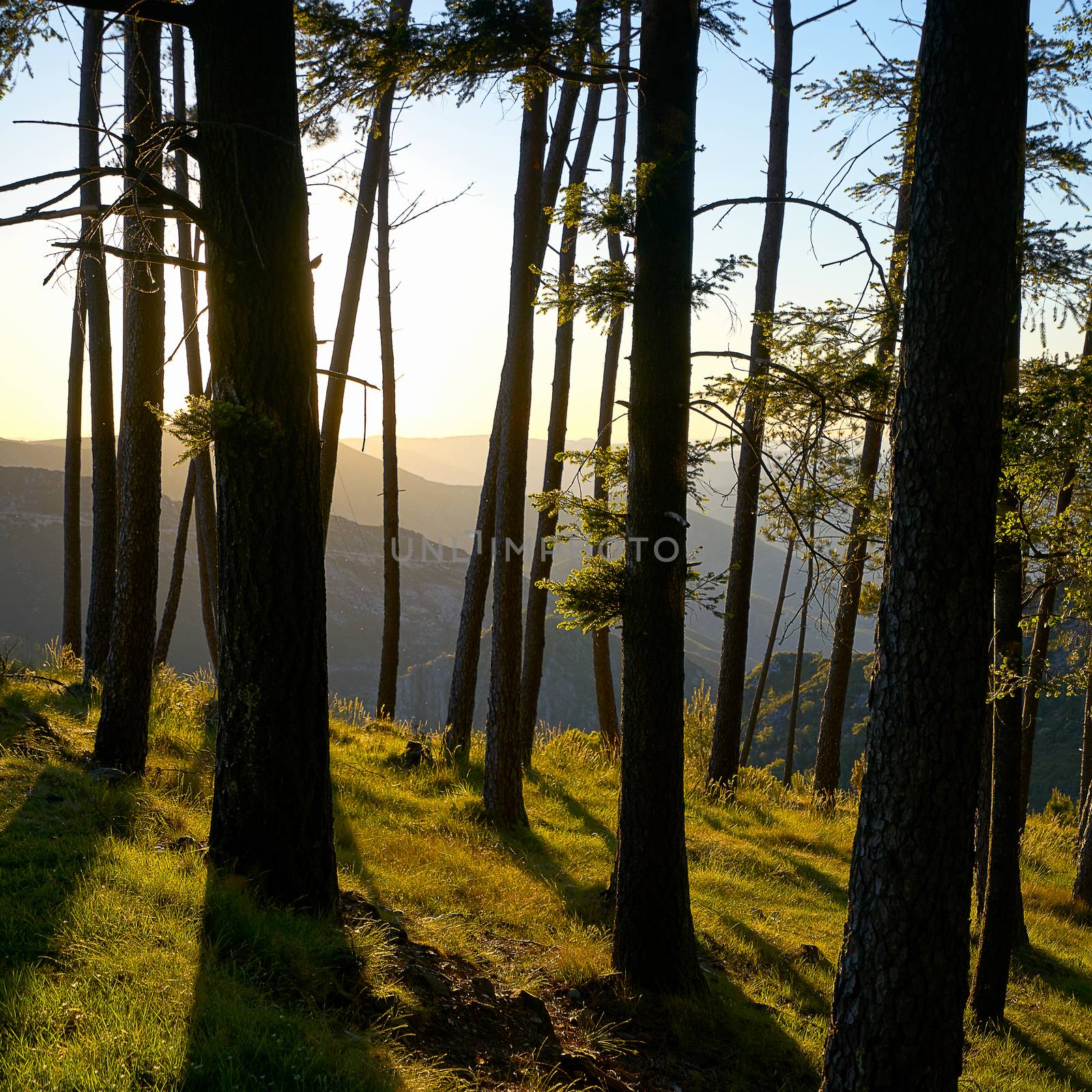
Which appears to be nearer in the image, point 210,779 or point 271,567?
point 271,567

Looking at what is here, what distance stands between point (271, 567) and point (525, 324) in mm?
4882

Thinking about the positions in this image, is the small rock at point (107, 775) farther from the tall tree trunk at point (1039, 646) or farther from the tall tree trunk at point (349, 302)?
the tall tree trunk at point (1039, 646)

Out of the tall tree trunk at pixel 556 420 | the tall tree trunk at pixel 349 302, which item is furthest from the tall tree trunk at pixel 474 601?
the tall tree trunk at pixel 349 302

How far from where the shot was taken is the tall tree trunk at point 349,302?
10031mm

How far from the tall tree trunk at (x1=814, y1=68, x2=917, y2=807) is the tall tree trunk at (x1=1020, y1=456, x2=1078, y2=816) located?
157 centimetres

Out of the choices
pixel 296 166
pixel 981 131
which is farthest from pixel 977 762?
pixel 296 166

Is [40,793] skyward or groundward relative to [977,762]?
groundward

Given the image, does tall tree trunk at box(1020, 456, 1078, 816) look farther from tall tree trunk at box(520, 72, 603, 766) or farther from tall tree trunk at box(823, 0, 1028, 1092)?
tall tree trunk at box(520, 72, 603, 766)

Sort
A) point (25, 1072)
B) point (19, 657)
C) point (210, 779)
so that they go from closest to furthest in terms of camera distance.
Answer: point (25, 1072), point (210, 779), point (19, 657)

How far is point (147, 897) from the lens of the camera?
366cm

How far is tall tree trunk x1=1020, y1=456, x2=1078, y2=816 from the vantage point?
6836 millimetres

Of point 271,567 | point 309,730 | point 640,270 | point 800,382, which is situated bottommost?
point 309,730

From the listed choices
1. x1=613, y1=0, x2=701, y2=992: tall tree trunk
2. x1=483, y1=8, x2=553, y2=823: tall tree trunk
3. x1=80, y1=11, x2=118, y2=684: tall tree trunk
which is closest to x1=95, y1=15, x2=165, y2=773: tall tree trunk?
x1=80, y1=11, x2=118, y2=684: tall tree trunk

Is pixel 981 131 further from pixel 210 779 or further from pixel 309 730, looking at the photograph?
pixel 210 779
